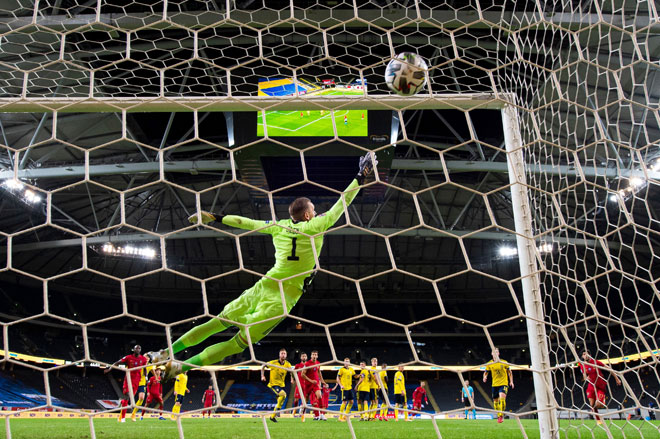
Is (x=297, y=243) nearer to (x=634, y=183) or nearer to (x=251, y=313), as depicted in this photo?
(x=251, y=313)

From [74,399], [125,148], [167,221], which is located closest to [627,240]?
[125,148]

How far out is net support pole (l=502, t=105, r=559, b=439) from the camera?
204cm

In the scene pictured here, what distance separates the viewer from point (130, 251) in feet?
58.7

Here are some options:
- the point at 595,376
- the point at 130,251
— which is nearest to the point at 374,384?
the point at 595,376

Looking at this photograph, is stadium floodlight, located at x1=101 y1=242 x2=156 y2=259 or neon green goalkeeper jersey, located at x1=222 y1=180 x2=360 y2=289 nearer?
neon green goalkeeper jersey, located at x1=222 y1=180 x2=360 y2=289

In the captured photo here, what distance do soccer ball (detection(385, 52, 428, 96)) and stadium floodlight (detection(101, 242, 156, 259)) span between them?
53.1 feet

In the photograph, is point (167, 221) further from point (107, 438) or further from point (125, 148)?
point (107, 438)

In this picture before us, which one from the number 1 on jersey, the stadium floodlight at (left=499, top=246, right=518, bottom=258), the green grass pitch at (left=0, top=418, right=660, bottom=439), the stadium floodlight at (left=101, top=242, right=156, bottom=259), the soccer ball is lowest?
the green grass pitch at (left=0, top=418, right=660, bottom=439)

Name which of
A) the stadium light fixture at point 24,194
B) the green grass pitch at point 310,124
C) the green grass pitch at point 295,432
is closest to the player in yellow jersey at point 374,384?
the green grass pitch at point 295,432

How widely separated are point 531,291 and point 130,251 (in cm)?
1774

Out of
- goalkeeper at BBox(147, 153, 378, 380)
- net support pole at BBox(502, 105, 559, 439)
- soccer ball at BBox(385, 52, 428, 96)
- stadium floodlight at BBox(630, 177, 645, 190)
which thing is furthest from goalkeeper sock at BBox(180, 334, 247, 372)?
stadium floodlight at BBox(630, 177, 645, 190)

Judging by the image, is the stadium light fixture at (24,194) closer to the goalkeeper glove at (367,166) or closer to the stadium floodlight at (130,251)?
the stadium floodlight at (130,251)

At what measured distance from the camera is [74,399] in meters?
17.6

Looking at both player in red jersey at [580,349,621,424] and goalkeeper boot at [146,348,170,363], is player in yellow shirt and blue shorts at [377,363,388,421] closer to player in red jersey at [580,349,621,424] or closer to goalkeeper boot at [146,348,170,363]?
player in red jersey at [580,349,621,424]
